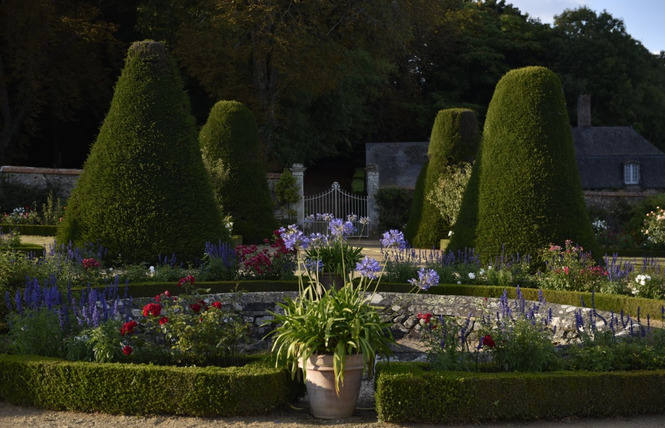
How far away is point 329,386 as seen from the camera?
5.61 meters

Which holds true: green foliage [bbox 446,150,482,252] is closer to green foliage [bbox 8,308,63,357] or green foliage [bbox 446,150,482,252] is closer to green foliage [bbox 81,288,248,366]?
green foliage [bbox 81,288,248,366]

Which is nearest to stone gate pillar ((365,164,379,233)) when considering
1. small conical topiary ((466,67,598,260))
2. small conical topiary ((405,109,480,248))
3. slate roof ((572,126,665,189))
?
small conical topiary ((405,109,480,248))

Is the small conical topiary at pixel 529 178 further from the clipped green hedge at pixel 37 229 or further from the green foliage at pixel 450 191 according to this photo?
the clipped green hedge at pixel 37 229

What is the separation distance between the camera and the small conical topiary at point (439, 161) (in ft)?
58.7

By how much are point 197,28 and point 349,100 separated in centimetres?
759

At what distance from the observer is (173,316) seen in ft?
20.5

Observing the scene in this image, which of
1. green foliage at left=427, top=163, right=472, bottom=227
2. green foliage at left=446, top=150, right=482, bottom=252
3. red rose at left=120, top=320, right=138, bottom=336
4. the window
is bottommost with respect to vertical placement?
red rose at left=120, top=320, right=138, bottom=336

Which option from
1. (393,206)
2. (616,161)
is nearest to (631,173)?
(616,161)

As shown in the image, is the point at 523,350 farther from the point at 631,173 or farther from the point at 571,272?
the point at 631,173

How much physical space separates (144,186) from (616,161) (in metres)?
26.5

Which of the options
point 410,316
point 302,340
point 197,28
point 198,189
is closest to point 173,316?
point 302,340

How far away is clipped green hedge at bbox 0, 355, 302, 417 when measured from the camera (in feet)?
18.4

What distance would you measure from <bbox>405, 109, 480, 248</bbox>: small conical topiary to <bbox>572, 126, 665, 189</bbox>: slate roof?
1591 cm

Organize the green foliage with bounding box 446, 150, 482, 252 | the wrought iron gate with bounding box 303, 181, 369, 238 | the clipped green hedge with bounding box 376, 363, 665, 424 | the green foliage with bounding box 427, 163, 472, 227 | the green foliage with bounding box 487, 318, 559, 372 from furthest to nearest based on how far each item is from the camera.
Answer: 1. the wrought iron gate with bounding box 303, 181, 369, 238
2. the green foliage with bounding box 427, 163, 472, 227
3. the green foliage with bounding box 446, 150, 482, 252
4. the green foliage with bounding box 487, 318, 559, 372
5. the clipped green hedge with bounding box 376, 363, 665, 424
